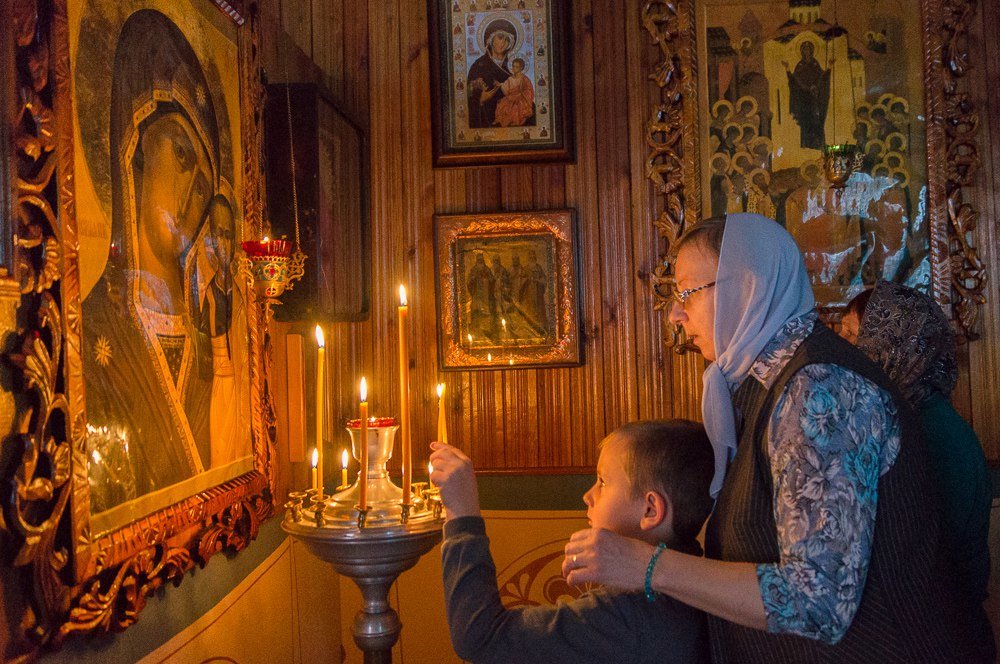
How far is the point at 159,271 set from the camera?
2008 mm

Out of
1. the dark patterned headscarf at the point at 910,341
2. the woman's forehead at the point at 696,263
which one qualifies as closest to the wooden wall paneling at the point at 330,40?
the dark patterned headscarf at the point at 910,341

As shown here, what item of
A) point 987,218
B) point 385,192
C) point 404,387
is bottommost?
point 404,387

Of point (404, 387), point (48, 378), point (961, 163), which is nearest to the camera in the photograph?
point (48, 378)

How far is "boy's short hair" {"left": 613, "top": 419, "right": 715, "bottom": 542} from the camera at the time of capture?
5.34ft

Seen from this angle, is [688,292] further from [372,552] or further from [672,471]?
[372,552]

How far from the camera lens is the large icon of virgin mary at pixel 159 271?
1795mm

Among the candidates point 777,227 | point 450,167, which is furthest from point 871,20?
point 777,227

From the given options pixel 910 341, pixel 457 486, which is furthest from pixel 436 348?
pixel 457 486

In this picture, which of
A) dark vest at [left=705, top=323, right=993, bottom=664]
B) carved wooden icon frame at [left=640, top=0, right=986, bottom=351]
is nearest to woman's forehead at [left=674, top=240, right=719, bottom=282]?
dark vest at [left=705, top=323, right=993, bottom=664]

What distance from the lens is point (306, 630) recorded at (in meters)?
3.28

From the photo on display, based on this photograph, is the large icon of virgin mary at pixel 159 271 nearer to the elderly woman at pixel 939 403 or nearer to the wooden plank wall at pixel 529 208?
the wooden plank wall at pixel 529 208

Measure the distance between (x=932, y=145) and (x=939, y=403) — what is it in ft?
6.45

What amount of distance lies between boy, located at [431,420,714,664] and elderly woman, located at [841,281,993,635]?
897 millimetres

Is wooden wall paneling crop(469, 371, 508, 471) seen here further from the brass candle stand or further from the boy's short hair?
the boy's short hair
